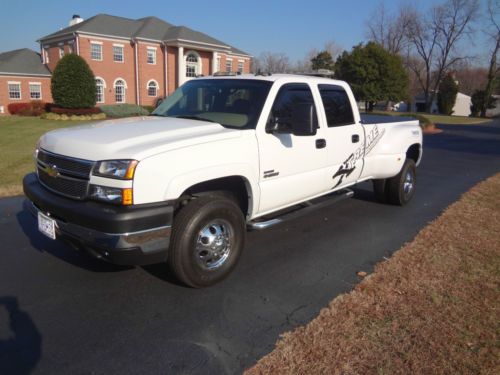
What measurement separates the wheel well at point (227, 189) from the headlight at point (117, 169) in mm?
579

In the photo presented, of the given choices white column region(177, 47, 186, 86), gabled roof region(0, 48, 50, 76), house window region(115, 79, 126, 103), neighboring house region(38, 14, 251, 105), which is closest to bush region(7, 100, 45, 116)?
gabled roof region(0, 48, 50, 76)

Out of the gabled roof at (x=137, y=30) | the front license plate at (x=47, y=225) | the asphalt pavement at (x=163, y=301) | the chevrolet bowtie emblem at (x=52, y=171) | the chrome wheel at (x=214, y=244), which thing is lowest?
the asphalt pavement at (x=163, y=301)

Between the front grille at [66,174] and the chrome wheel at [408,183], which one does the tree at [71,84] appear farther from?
the front grille at [66,174]

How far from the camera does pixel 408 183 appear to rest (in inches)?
275

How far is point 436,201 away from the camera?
745 centimetres

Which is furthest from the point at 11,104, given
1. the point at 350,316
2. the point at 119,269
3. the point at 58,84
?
the point at 350,316

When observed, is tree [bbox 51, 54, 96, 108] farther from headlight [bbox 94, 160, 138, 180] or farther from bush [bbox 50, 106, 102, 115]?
headlight [bbox 94, 160, 138, 180]

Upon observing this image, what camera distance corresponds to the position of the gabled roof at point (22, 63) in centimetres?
3307

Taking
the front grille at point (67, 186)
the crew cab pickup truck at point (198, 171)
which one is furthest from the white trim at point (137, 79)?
the front grille at point (67, 186)

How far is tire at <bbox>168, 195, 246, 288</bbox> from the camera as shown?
3455 mm

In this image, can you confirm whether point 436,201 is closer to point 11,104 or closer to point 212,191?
point 212,191

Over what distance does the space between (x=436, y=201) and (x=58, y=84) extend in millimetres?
25486

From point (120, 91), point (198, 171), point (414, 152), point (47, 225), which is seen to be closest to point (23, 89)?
point (120, 91)

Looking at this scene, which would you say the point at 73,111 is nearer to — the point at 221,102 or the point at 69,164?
the point at 221,102
